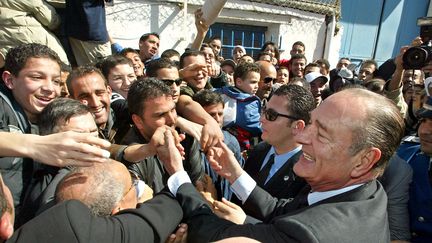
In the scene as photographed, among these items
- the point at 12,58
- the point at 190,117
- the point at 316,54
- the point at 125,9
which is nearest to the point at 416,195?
the point at 190,117

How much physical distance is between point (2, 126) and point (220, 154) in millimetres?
1304

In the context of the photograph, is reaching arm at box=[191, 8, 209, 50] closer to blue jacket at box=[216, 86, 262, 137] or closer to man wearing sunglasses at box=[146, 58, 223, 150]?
blue jacket at box=[216, 86, 262, 137]

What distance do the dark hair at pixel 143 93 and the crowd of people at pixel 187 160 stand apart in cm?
1

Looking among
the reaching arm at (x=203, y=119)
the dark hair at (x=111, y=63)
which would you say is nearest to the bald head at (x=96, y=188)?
the reaching arm at (x=203, y=119)

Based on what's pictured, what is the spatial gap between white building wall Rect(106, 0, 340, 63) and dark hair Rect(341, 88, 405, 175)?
634cm

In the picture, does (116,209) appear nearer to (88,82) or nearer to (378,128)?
(378,128)

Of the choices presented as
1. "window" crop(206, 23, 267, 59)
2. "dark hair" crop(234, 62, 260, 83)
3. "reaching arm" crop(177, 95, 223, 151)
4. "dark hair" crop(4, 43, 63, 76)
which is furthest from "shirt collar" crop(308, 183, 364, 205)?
"window" crop(206, 23, 267, 59)

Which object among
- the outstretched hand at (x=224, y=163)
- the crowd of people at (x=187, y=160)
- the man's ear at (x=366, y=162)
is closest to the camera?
the crowd of people at (x=187, y=160)

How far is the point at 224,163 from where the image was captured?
6.43 feet

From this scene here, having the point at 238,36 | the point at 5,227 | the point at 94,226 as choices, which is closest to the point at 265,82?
the point at 94,226

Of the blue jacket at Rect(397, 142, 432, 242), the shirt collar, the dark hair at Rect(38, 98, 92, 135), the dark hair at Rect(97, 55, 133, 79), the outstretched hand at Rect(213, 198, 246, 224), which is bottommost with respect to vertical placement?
the blue jacket at Rect(397, 142, 432, 242)

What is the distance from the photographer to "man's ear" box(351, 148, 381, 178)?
138 centimetres

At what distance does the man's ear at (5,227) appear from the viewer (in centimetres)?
111

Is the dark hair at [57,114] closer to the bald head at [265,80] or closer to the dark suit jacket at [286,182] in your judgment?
the dark suit jacket at [286,182]
